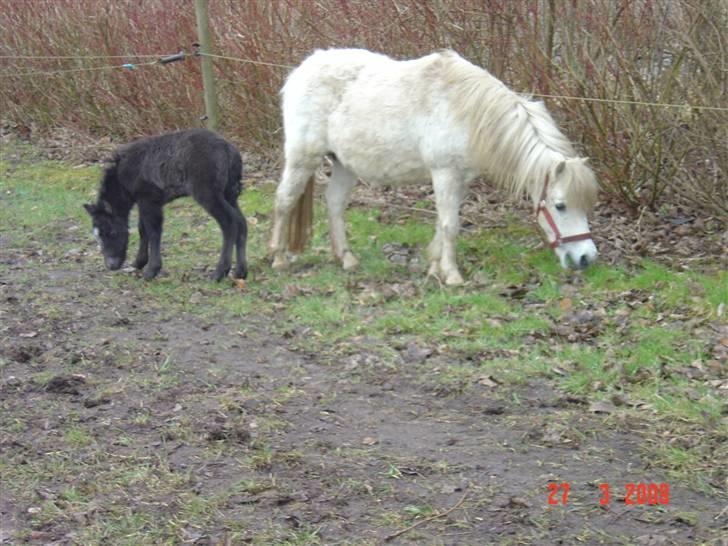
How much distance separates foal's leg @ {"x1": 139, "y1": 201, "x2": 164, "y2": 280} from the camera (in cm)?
829

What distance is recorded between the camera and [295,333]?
688 centimetres

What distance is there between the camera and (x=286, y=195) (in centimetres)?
870

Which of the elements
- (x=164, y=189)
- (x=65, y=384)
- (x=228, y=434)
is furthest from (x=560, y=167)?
(x=65, y=384)

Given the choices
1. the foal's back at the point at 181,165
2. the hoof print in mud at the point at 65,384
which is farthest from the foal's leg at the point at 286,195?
the hoof print in mud at the point at 65,384

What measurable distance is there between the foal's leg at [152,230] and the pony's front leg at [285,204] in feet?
3.31

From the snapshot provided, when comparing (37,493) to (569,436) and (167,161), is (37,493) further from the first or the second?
(167,161)

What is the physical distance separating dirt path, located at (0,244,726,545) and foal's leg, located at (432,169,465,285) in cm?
153

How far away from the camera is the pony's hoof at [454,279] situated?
7805 mm

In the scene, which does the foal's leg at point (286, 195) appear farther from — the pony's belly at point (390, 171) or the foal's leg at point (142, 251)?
the foal's leg at point (142, 251)

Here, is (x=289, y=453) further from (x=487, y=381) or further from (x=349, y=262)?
(x=349, y=262)

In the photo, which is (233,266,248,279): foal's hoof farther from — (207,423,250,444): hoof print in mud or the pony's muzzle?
(207,423,250,444): hoof print in mud

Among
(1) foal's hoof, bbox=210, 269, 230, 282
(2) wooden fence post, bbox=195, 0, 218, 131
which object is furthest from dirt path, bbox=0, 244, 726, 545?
(2) wooden fence post, bbox=195, 0, 218, 131

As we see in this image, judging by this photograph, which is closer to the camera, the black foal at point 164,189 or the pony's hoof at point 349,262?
the black foal at point 164,189

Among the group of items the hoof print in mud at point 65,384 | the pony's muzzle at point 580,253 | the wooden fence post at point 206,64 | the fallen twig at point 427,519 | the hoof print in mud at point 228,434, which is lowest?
the fallen twig at point 427,519
